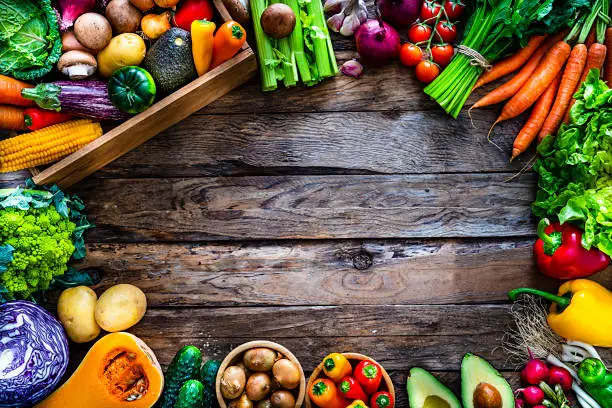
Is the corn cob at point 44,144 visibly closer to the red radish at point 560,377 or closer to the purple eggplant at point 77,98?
the purple eggplant at point 77,98

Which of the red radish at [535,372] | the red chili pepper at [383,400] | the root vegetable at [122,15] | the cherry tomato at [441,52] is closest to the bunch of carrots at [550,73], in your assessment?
the cherry tomato at [441,52]

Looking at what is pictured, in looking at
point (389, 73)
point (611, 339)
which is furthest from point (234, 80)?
point (611, 339)

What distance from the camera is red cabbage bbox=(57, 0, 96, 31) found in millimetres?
1884

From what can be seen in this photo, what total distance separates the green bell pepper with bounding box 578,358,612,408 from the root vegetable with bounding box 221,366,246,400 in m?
1.03

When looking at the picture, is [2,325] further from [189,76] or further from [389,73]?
[389,73]

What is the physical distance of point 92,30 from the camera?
6.14 ft

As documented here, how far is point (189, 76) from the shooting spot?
1.93 meters

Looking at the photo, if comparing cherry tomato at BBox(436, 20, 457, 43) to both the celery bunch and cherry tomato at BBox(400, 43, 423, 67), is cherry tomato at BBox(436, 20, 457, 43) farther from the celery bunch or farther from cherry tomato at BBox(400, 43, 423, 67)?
the celery bunch

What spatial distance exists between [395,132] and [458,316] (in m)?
0.64

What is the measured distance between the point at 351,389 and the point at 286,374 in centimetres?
19

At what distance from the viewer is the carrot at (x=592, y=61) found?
1.98 meters

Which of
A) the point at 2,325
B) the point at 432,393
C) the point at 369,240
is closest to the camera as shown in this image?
the point at 2,325

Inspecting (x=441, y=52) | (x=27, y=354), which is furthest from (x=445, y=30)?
(x=27, y=354)

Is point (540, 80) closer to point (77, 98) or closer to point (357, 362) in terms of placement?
point (357, 362)
